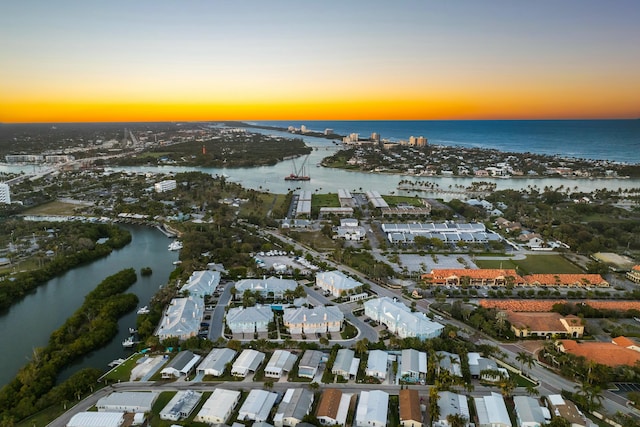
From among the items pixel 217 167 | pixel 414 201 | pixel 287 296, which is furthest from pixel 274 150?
pixel 287 296

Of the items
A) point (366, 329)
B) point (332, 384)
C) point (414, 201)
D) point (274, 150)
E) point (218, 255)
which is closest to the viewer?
point (332, 384)

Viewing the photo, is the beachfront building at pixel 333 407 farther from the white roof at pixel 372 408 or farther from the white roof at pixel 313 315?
the white roof at pixel 313 315

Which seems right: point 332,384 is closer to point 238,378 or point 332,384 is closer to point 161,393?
point 238,378

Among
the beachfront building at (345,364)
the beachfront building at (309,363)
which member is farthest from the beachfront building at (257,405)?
the beachfront building at (345,364)

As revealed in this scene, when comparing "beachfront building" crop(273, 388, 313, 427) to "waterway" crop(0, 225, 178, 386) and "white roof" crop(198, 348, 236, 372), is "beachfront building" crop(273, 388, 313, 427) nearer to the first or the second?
"white roof" crop(198, 348, 236, 372)

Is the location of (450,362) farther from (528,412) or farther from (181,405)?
(181,405)

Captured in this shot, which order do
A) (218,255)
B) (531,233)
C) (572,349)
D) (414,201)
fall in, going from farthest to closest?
(414,201) → (531,233) → (218,255) → (572,349)

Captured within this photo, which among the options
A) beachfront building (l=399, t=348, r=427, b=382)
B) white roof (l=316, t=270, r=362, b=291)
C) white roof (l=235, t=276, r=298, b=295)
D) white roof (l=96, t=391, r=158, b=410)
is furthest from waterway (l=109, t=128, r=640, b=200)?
white roof (l=96, t=391, r=158, b=410)

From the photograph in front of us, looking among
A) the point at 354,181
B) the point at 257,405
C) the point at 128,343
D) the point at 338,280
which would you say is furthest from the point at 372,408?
the point at 354,181
